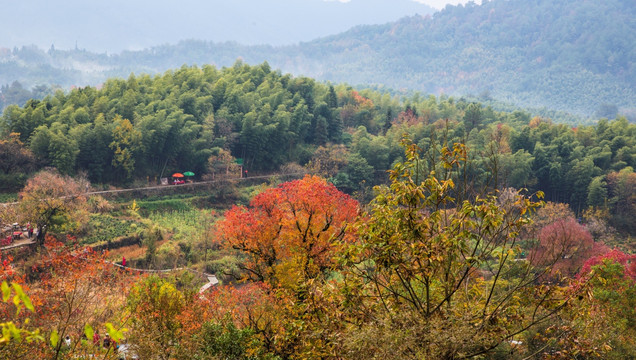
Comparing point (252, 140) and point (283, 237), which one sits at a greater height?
point (283, 237)

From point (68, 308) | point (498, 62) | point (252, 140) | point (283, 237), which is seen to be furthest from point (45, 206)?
point (498, 62)

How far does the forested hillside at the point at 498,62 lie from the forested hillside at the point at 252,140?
11086cm

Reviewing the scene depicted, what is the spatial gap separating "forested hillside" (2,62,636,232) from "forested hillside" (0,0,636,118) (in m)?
111

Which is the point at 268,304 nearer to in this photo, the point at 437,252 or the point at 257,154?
the point at 437,252

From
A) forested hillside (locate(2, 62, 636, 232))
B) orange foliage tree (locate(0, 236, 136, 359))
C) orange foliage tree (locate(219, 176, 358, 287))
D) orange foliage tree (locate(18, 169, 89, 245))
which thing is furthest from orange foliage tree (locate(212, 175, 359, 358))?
forested hillside (locate(2, 62, 636, 232))

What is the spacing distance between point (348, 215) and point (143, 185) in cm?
2070

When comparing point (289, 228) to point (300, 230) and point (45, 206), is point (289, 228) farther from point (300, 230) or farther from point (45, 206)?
point (45, 206)

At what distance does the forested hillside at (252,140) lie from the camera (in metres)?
32.3

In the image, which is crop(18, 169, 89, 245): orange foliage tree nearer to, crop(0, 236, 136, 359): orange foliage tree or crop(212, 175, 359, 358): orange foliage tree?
crop(0, 236, 136, 359): orange foliage tree

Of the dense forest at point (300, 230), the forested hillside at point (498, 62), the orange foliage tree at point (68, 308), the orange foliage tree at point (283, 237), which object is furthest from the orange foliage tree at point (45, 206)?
the forested hillside at point (498, 62)

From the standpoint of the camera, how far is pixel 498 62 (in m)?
184

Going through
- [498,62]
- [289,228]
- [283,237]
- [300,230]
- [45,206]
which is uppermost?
[300,230]

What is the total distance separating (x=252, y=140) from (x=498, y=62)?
164 meters

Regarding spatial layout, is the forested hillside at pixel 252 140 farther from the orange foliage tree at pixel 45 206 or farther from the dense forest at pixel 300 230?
the orange foliage tree at pixel 45 206
